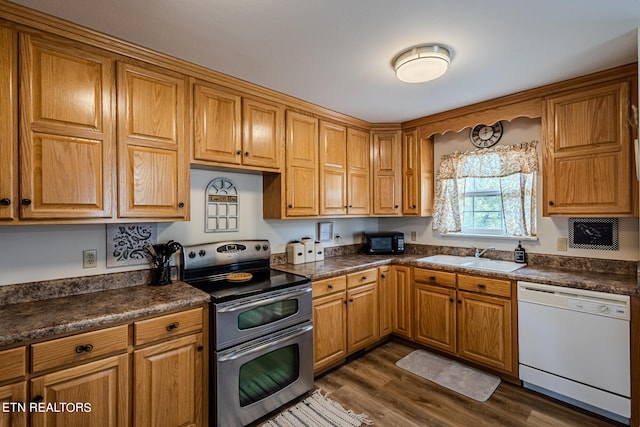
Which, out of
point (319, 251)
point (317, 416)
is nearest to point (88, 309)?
point (317, 416)

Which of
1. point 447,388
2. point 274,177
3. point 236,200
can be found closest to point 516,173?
point 447,388

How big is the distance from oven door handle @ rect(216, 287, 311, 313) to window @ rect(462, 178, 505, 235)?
200 cm

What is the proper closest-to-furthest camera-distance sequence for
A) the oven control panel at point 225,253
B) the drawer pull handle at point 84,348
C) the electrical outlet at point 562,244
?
the drawer pull handle at point 84,348
the oven control panel at point 225,253
the electrical outlet at point 562,244

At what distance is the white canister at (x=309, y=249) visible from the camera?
299 centimetres

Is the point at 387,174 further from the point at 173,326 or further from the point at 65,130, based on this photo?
the point at 65,130

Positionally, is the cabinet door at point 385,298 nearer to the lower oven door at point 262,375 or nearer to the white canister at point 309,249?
the white canister at point 309,249

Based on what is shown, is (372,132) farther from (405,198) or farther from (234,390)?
(234,390)

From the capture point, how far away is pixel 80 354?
1.42 meters

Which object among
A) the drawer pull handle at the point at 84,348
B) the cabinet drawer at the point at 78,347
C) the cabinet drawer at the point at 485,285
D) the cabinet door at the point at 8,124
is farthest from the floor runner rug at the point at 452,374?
the cabinet door at the point at 8,124

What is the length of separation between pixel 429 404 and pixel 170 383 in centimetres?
176

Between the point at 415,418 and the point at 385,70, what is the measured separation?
2.40 m

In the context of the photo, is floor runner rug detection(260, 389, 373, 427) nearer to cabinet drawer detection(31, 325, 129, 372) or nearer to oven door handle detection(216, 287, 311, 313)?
oven door handle detection(216, 287, 311, 313)

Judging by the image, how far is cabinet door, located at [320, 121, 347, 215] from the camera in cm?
297

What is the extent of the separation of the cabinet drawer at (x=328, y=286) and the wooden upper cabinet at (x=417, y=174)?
1.24 meters
